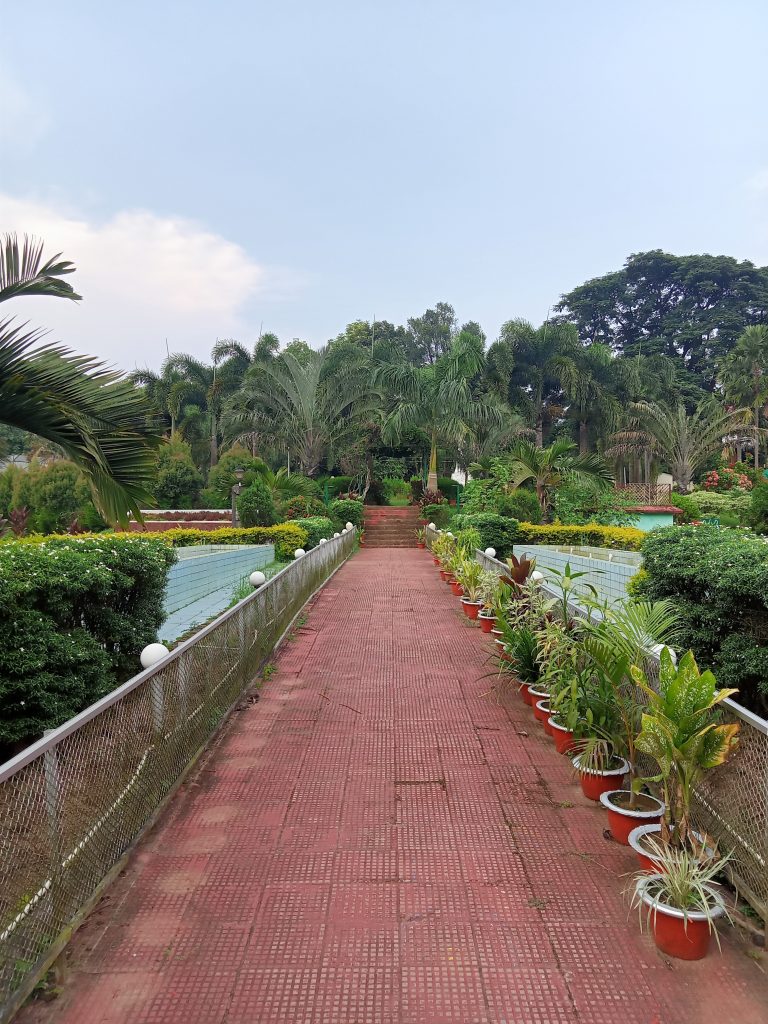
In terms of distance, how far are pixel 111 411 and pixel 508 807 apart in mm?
3013

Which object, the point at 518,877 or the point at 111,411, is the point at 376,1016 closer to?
the point at 518,877

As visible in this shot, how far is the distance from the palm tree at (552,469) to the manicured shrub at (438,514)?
3750mm

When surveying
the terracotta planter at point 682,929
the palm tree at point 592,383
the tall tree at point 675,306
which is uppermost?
the tall tree at point 675,306

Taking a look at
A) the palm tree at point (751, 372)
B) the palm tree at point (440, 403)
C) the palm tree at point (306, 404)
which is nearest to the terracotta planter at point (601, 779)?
the palm tree at point (440, 403)

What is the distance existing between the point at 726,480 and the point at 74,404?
25.0 metres

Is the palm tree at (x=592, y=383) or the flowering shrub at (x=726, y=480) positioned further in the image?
the palm tree at (x=592, y=383)

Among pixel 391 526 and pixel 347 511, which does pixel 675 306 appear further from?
pixel 347 511

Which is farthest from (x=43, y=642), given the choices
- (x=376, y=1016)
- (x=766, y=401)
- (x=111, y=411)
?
(x=766, y=401)

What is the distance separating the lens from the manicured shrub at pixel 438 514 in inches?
837

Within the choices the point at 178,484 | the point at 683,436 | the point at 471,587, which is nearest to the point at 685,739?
the point at 471,587

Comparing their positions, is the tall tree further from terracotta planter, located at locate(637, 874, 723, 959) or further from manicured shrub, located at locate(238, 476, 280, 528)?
terracotta planter, located at locate(637, 874, 723, 959)

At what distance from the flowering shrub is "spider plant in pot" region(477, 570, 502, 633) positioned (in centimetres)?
1862

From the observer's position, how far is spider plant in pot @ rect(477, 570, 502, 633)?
732 centimetres

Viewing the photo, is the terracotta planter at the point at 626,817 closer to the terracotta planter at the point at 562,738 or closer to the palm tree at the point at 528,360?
the terracotta planter at the point at 562,738
